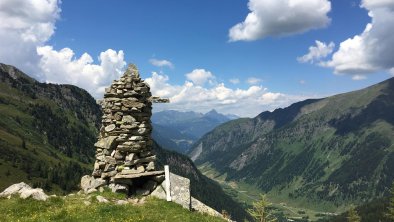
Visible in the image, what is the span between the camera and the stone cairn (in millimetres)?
30922

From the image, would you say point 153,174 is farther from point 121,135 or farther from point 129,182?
point 121,135

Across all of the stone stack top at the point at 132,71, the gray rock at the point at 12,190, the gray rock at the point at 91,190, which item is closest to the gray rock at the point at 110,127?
the stone stack top at the point at 132,71

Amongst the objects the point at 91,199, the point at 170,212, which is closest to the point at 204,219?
the point at 170,212

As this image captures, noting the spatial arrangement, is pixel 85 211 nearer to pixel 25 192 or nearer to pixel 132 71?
pixel 25 192

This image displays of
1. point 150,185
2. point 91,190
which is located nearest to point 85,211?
point 91,190

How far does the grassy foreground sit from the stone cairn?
379 centimetres

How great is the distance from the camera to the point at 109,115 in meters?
33.0

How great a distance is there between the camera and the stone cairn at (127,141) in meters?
30.9

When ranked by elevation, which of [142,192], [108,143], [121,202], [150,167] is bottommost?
[121,202]

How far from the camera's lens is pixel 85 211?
23.7 meters

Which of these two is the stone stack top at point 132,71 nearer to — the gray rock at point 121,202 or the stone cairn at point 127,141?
the stone cairn at point 127,141

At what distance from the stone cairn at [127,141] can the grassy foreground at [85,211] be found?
379 cm

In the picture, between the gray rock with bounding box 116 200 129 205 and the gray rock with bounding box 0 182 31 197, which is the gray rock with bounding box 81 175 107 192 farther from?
the gray rock with bounding box 0 182 31 197

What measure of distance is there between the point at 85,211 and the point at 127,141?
9.20 meters
